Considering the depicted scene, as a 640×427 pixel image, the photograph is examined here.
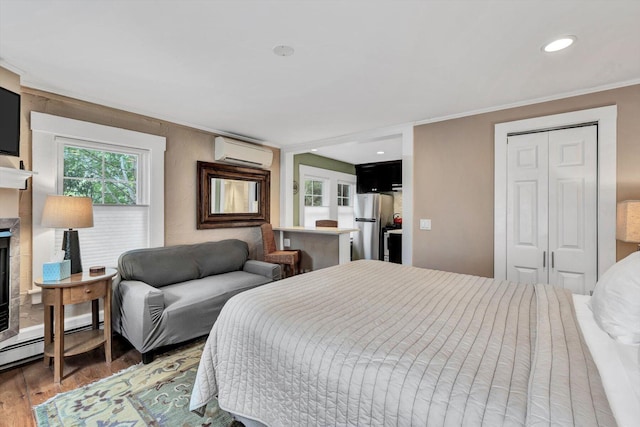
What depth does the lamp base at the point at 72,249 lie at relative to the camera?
232cm

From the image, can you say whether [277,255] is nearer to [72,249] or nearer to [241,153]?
[241,153]

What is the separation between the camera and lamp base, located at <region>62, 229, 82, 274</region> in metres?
2.32

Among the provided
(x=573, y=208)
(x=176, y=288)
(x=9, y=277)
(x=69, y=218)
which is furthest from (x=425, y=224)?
(x=9, y=277)

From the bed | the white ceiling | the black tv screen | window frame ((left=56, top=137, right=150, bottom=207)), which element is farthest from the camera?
window frame ((left=56, top=137, right=150, bottom=207))

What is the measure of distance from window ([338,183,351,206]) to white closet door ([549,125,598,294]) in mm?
4228

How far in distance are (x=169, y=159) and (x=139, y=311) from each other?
70.1 inches

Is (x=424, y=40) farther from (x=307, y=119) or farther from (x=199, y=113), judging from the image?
(x=199, y=113)

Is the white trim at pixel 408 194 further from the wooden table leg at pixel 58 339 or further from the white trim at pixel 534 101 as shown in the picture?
the wooden table leg at pixel 58 339

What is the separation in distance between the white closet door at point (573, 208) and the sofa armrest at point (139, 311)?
3.52 m

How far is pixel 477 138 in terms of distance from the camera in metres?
3.00

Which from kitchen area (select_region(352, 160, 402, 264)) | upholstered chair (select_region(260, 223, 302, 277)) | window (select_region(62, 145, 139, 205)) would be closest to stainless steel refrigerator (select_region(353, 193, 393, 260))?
kitchen area (select_region(352, 160, 402, 264))

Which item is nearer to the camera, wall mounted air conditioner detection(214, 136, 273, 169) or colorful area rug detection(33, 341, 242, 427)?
colorful area rug detection(33, 341, 242, 427)

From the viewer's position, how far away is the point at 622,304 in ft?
3.88

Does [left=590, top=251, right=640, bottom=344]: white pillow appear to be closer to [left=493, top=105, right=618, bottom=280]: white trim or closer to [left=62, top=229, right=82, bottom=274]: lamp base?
[left=493, top=105, right=618, bottom=280]: white trim
